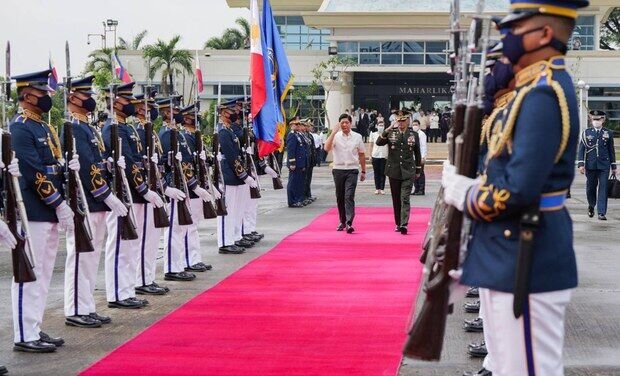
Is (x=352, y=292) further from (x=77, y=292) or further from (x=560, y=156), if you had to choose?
(x=560, y=156)

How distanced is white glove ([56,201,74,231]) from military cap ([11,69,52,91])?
0.90 m

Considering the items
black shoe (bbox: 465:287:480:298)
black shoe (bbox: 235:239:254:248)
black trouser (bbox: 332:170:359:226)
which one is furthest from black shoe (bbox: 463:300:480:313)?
black trouser (bbox: 332:170:359:226)

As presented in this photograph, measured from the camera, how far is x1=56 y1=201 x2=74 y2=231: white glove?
28.0 feet

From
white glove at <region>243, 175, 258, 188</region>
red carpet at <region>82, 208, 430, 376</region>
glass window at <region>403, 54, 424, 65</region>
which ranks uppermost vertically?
glass window at <region>403, 54, 424, 65</region>

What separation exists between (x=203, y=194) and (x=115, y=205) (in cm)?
349

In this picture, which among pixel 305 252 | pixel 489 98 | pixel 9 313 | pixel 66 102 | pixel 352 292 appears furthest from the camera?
pixel 305 252

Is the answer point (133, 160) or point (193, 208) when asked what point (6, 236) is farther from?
point (193, 208)

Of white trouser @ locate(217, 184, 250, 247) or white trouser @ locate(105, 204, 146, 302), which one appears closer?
white trouser @ locate(105, 204, 146, 302)

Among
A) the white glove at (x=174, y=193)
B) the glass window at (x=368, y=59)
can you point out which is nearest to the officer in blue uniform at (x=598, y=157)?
the white glove at (x=174, y=193)

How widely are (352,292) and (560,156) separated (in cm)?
680

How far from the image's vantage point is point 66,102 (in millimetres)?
9195

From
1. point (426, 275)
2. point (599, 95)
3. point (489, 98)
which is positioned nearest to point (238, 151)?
point (489, 98)

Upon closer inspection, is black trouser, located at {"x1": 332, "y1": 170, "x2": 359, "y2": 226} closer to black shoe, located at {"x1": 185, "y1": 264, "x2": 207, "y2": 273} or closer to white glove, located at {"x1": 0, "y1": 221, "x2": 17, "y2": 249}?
black shoe, located at {"x1": 185, "y1": 264, "x2": 207, "y2": 273}

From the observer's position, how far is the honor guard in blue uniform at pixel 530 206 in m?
4.47
